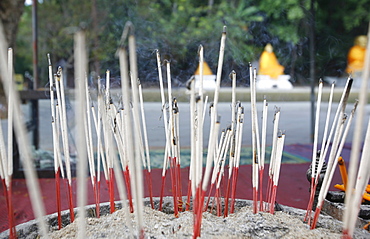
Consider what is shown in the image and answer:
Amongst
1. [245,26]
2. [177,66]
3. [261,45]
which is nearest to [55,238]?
[177,66]

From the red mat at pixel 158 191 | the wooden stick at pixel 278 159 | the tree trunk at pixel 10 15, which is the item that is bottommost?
the red mat at pixel 158 191

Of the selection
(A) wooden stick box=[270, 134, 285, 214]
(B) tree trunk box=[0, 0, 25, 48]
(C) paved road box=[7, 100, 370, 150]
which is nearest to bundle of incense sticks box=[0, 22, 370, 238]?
(A) wooden stick box=[270, 134, 285, 214]

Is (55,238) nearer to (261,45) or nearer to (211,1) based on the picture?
(261,45)

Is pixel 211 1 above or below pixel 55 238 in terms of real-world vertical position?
above

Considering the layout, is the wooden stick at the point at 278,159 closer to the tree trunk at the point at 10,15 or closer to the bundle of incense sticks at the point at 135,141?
the bundle of incense sticks at the point at 135,141

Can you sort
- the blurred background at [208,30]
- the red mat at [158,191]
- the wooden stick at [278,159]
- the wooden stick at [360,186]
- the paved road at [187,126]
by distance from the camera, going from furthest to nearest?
the blurred background at [208,30]
the paved road at [187,126]
the red mat at [158,191]
the wooden stick at [278,159]
the wooden stick at [360,186]

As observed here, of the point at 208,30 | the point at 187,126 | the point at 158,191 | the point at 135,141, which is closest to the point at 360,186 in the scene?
the point at 135,141

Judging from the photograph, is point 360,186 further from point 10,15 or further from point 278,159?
point 10,15

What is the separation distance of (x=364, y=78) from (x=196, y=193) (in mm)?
543

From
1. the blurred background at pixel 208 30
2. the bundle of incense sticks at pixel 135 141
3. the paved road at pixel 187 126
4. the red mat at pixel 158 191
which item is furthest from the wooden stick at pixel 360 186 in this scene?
the blurred background at pixel 208 30

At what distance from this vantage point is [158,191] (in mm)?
2553

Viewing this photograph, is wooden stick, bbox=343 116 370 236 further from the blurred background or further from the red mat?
the blurred background

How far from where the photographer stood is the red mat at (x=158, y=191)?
2273 millimetres

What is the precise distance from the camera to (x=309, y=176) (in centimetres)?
145
